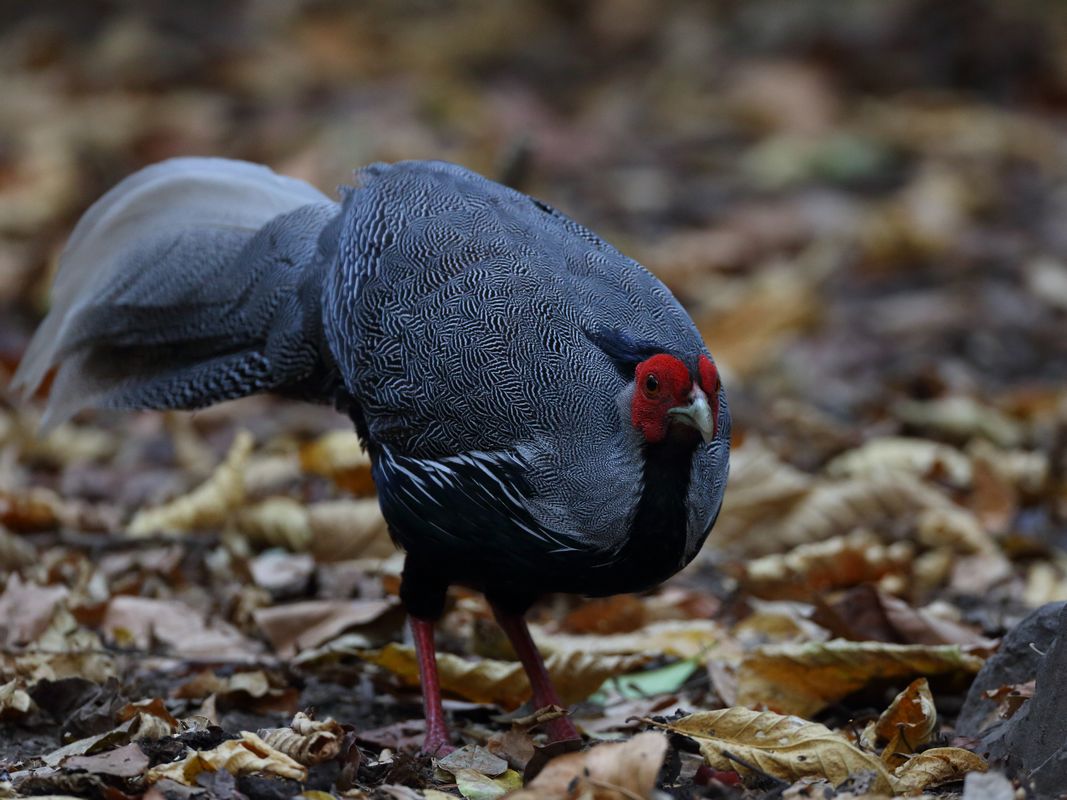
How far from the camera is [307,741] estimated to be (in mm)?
3410

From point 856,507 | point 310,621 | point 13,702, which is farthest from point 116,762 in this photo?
point 856,507

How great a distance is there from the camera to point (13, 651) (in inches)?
173

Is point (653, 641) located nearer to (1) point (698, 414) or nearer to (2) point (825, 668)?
(2) point (825, 668)

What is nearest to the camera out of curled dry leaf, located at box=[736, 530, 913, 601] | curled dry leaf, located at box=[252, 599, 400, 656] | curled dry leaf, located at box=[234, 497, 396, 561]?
curled dry leaf, located at box=[252, 599, 400, 656]

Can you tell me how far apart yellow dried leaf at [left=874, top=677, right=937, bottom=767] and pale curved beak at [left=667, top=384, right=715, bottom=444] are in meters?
0.82

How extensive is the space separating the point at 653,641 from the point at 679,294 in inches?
181

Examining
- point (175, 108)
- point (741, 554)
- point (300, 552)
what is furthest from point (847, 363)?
point (175, 108)

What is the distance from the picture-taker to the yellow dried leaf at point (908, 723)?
12.2 ft

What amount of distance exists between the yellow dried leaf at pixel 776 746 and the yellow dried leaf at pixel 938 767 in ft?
0.33

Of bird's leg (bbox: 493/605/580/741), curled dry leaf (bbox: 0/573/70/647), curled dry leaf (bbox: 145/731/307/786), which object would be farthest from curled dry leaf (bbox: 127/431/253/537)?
curled dry leaf (bbox: 145/731/307/786)

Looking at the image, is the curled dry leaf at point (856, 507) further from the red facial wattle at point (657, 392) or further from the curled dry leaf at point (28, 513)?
the curled dry leaf at point (28, 513)

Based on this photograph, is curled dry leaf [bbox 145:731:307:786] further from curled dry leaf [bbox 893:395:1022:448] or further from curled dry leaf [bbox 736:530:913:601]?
curled dry leaf [bbox 893:395:1022:448]

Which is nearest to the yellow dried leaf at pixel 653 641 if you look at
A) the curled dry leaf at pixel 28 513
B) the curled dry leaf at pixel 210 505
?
the curled dry leaf at pixel 210 505

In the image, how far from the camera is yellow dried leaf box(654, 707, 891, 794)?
3408 millimetres
